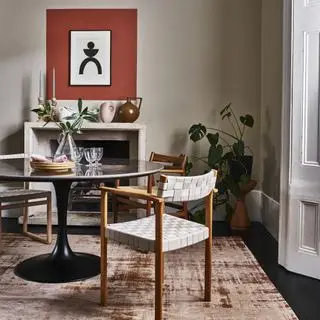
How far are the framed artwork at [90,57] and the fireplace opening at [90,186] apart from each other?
0.65 meters

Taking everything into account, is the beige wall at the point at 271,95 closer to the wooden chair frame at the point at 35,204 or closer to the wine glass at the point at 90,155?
the wine glass at the point at 90,155

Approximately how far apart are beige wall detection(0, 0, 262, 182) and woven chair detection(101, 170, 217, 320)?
2430 mm

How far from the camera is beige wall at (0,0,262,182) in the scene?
4.75 m

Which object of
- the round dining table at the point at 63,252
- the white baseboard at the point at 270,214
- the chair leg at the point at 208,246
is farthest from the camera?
the white baseboard at the point at 270,214

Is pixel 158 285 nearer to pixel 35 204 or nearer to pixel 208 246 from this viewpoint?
pixel 208 246

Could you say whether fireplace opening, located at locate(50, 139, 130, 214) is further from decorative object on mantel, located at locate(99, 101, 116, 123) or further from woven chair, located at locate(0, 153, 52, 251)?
woven chair, located at locate(0, 153, 52, 251)

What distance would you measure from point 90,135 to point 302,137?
236 cm

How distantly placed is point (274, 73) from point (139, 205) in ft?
6.17

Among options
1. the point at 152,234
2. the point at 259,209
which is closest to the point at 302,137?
the point at 152,234

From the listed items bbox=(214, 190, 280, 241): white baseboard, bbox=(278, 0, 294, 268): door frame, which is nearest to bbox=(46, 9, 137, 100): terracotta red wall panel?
bbox=(214, 190, 280, 241): white baseboard

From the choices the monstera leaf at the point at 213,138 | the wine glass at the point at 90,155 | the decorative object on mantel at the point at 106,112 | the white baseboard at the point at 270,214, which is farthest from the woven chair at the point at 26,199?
the white baseboard at the point at 270,214

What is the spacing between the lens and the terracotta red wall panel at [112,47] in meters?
4.77

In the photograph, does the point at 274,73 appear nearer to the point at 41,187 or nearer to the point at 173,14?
the point at 173,14

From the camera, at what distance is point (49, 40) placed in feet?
15.7
